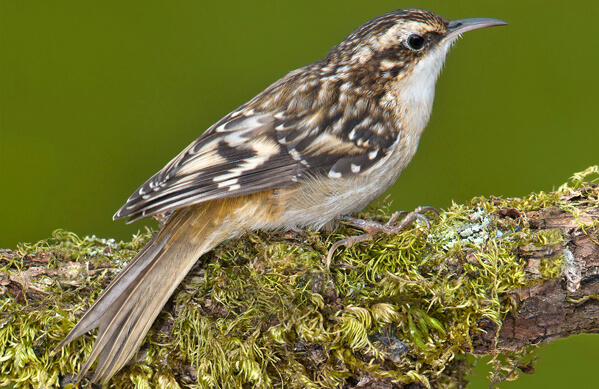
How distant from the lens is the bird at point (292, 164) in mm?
1702

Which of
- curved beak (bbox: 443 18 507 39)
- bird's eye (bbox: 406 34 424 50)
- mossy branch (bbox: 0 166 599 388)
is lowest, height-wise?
mossy branch (bbox: 0 166 599 388)

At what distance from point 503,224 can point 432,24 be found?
932 mm

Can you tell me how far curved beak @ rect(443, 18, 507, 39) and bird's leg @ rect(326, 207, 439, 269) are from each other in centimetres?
81

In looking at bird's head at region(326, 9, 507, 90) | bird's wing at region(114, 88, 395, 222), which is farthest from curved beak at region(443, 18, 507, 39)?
bird's wing at region(114, 88, 395, 222)

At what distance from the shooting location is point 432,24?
7.18 feet

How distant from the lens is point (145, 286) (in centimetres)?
171

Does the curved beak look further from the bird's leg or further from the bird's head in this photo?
the bird's leg

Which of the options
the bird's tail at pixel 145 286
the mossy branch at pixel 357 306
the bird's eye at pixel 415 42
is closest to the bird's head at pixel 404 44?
the bird's eye at pixel 415 42

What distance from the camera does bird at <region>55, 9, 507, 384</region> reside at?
170cm

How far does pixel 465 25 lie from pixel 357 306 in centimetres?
136

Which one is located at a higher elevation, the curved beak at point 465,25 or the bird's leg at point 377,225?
the curved beak at point 465,25

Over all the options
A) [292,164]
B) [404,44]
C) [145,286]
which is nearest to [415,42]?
[404,44]

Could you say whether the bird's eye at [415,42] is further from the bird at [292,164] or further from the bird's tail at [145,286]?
the bird's tail at [145,286]

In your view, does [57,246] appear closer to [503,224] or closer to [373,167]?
[373,167]
